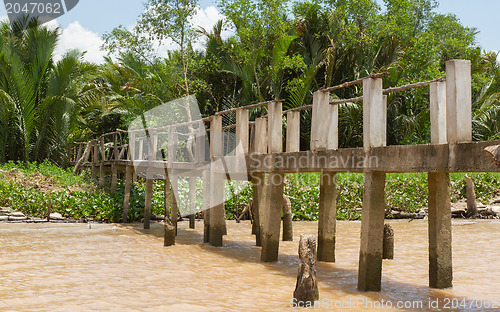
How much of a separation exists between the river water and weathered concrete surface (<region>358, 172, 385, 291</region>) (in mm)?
241

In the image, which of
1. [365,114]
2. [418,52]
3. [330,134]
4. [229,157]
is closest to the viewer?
[365,114]

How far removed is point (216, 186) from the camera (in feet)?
39.8

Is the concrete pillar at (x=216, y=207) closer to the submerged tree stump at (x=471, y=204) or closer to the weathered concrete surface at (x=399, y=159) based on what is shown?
the weathered concrete surface at (x=399, y=159)

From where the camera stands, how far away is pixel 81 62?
25859 mm

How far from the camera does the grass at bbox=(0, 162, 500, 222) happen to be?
18547 mm

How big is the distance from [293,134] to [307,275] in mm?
3394

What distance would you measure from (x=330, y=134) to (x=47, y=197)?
13.0 metres

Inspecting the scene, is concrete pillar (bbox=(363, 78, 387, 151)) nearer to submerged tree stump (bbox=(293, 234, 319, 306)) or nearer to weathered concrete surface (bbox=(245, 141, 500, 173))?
weathered concrete surface (bbox=(245, 141, 500, 173))

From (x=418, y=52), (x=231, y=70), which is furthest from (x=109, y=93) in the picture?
(x=418, y=52)

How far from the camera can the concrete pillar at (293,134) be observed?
9672mm

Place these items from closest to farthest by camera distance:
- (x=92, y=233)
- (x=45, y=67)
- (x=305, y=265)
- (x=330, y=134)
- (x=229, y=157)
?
1. (x=305, y=265)
2. (x=330, y=134)
3. (x=229, y=157)
4. (x=92, y=233)
5. (x=45, y=67)

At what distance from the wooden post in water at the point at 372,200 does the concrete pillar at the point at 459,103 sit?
1.30 m

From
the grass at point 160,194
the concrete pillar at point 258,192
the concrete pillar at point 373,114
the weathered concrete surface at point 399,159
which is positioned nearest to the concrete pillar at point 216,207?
the concrete pillar at point 258,192

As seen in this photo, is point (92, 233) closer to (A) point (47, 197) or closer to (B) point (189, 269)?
(A) point (47, 197)
